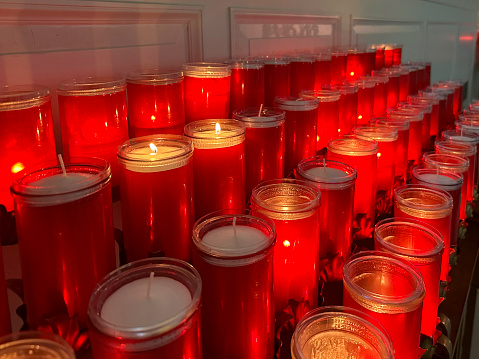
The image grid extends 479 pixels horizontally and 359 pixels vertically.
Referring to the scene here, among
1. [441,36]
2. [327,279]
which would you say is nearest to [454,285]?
[327,279]

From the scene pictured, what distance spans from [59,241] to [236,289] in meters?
0.21

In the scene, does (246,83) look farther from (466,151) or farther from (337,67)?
(466,151)

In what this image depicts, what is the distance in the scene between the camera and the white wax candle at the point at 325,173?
75 centimetres

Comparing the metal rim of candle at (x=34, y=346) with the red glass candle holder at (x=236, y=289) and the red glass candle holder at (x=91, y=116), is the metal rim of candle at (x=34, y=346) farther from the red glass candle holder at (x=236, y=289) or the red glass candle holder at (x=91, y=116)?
the red glass candle holder at (x=91, y=116)

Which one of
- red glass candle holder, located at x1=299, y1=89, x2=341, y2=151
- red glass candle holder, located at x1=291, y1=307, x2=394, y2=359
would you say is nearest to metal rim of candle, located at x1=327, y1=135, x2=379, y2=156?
red glass candle holder, located at x1=299, y1=89, x2=341, y2=151

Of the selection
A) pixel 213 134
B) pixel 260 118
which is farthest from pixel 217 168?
pixel 260 118

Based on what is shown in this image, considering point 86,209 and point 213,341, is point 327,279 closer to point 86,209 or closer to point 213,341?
point 213,341

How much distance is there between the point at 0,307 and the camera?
490mm

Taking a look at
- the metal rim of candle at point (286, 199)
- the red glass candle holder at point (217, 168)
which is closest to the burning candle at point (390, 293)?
the metal rim of candle at point (286, 199)

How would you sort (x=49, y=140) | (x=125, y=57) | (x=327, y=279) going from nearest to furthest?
1. (x=49, y=140)
2. (x=327, y=279)
3. (x=125, y=57)

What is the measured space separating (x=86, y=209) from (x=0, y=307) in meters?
0.14

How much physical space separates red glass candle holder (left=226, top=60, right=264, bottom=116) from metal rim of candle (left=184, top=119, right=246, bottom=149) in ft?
0.50

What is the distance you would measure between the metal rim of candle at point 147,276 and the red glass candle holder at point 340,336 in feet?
0.44

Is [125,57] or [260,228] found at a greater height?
[125,57]
